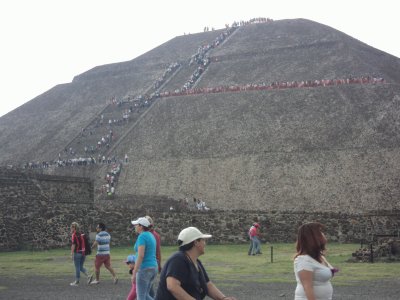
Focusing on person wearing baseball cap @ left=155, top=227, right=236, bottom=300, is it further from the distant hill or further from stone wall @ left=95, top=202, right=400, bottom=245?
the distant hill

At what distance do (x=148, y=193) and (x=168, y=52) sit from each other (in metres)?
35.5

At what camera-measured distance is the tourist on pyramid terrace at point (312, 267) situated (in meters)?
6.35

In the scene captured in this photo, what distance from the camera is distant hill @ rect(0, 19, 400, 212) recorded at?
34.4m

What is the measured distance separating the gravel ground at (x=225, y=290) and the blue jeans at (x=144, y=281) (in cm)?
337

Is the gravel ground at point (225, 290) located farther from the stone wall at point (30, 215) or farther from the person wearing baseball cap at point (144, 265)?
the stone wall at point (30, 215)

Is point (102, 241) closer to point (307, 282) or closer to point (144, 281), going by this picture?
point (144, 281)

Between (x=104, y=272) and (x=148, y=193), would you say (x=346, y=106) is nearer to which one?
(x=148, y=193)

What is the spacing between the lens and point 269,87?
48562 mm

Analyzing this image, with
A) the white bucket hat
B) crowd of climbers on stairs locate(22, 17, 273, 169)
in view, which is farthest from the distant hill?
the white bucket hat

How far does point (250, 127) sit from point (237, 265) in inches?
929

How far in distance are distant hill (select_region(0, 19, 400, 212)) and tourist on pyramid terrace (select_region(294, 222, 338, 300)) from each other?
84.4 feet

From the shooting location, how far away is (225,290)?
1357 centimetres

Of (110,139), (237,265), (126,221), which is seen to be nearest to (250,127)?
(110,139)

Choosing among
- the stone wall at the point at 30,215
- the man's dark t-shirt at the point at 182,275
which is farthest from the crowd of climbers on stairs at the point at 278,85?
the man's dark t-shirt at the point at 182,275
